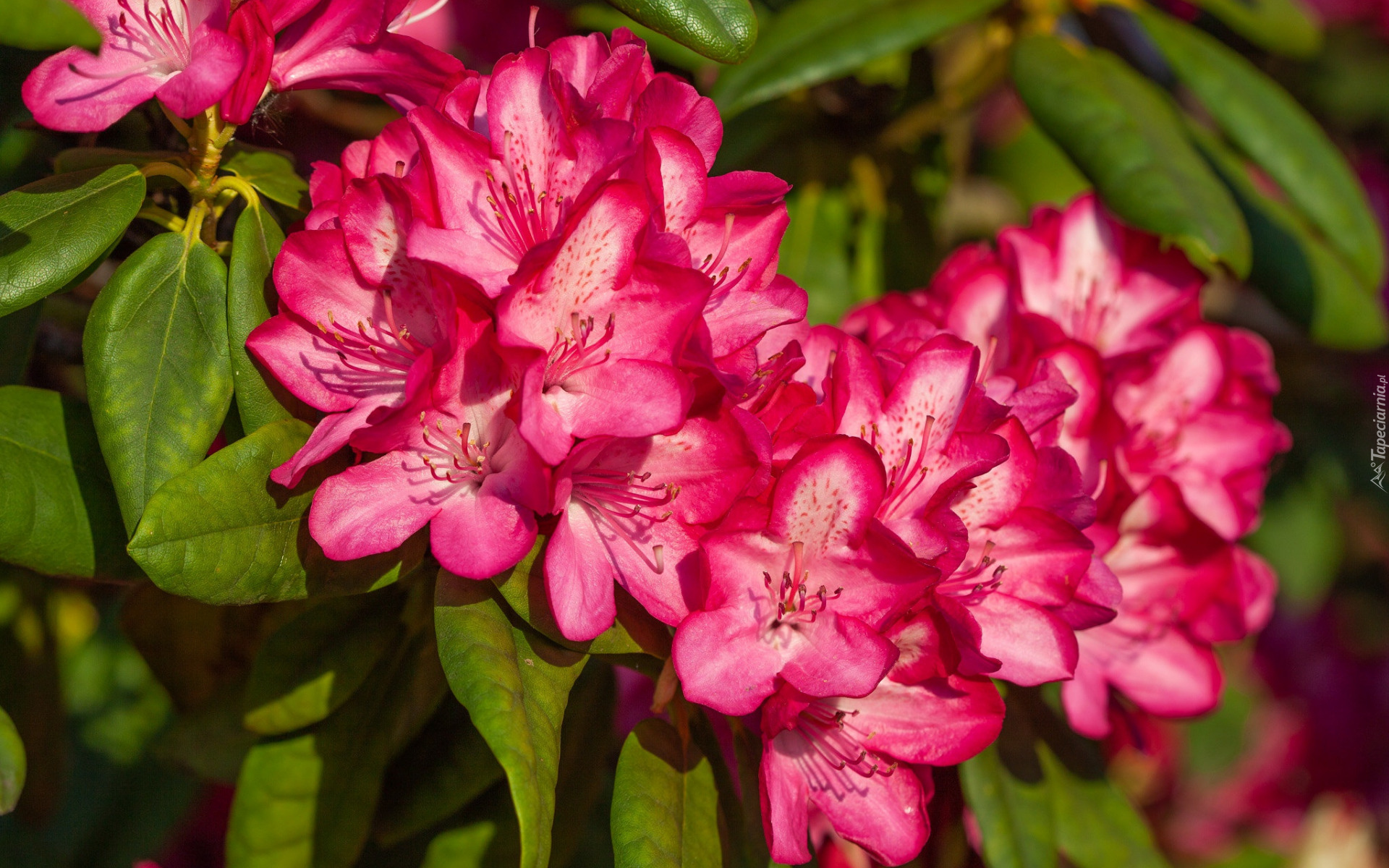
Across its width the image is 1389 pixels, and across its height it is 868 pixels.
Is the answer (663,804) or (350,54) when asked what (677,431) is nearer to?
(663,804)

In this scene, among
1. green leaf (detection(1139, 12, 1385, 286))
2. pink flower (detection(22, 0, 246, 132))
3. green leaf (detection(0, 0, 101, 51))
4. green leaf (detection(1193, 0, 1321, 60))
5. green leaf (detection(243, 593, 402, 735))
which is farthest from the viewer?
green leaf (detection(1193, 0, 1321, 60))

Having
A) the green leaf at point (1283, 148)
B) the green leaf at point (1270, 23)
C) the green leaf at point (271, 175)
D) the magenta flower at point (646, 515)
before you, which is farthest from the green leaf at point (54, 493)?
the green leaf at point (1270, 23)

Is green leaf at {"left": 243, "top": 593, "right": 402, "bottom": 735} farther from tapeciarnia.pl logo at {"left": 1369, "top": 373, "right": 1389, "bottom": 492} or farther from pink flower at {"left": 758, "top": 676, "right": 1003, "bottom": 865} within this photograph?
tapeciarnia.pl logo at {"left": 1369, "top": 373, "right": 1389, "bottom": 492}

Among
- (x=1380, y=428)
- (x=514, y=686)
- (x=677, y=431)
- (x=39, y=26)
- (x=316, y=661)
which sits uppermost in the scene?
(x=39, y=26)

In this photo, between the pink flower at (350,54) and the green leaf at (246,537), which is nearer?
the green leaf at (246,537)

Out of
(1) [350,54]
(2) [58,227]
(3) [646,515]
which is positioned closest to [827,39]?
(1) [350,54]

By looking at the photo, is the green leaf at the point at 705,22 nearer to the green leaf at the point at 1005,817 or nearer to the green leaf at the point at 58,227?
the green leaf at the point at 58,227

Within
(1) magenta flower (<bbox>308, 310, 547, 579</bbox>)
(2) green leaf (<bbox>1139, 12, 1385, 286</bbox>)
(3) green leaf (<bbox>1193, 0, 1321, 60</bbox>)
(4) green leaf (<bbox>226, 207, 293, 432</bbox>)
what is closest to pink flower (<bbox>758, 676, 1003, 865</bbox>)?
(1) magenta flower (<bbox>308, 310, 547, 579</bbox>)
